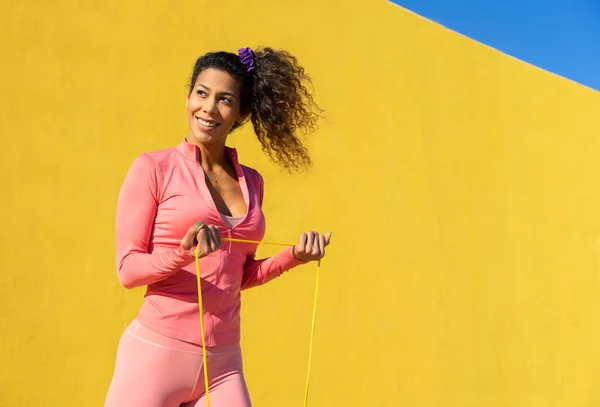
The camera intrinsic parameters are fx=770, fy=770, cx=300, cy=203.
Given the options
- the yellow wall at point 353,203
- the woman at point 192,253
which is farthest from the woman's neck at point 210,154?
the yellow wall at point 353,203

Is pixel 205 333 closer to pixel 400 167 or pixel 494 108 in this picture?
pixel 400 167

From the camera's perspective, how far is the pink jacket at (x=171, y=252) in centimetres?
196

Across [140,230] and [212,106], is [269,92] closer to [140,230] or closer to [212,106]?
[212,106]

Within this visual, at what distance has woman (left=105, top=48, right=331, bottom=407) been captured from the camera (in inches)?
→ 76.2

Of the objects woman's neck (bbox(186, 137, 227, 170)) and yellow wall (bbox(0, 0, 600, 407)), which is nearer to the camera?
woman's neck (bbox(186, 137, 227, 170))

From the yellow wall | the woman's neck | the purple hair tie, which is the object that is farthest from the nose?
the yellow wall

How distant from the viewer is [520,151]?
5500mm

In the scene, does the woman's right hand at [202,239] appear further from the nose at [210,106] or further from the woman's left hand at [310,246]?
the nose at [210,106]

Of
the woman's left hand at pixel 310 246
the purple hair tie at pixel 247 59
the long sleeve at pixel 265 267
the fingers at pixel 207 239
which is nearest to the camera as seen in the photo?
the fingers at pixel 207 239

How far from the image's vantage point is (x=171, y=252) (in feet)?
6.15

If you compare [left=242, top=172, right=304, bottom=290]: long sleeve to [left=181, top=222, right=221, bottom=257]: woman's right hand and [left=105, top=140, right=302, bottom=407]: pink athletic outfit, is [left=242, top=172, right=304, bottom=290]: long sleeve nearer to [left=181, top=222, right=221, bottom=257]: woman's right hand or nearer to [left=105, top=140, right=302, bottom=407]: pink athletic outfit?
[left=105, top=140, right=302, bottom=407]: pink athletic outfit

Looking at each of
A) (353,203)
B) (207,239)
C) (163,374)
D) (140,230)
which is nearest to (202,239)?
(207,239)

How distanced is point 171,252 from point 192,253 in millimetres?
79

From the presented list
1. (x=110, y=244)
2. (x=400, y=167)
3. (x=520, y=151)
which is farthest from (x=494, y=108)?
(x=110, y=244)
